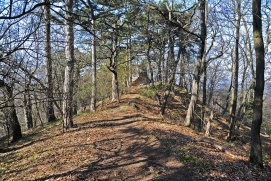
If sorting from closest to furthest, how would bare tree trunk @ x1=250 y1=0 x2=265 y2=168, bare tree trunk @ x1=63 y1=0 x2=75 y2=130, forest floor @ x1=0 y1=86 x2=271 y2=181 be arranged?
forest floor @ x1=0 y1=86 x2=271 y2=181 → bare tree trunk @ x1=250 y1=0 x2=265 y2=168 → bare tree trunk @ x1=63 y1=0 x2=75 y2=130

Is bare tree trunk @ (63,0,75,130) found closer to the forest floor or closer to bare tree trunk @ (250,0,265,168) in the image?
the forest floor

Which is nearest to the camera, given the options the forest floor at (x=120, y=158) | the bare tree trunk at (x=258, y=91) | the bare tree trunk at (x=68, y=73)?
the forest floor at (x=120, y=158)

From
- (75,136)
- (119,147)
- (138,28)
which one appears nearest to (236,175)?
(119,147)

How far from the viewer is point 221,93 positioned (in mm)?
32094

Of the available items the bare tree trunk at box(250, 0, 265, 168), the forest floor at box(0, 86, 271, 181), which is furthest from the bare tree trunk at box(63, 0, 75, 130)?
the bare tree trunk at box(250, 0, 265, 168)

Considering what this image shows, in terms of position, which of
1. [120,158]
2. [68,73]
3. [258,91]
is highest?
[68,73]

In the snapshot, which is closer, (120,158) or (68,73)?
(120,158)

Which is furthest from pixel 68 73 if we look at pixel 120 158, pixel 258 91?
pixel 258 91

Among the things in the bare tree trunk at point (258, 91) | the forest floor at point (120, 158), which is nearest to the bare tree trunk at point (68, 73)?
the forest floor at point (120, 158)

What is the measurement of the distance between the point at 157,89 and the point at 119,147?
279 inches

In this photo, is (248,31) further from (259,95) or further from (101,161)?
(101,161)

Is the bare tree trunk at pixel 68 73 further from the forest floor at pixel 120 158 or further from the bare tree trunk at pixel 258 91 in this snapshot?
the bare tree trunk at pixel 258 91

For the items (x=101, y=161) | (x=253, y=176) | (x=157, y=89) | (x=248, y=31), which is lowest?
(x=253, y=176)

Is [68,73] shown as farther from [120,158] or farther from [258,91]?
[258,91]
